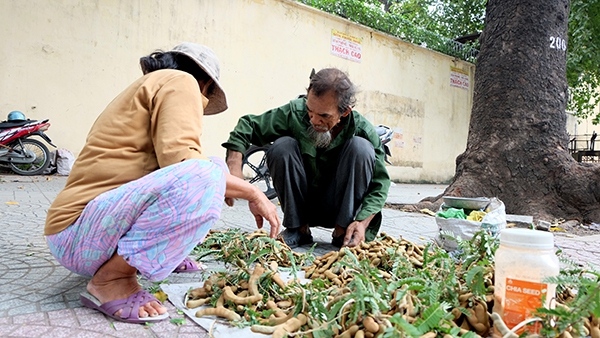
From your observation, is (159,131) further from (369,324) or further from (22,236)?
(22,236)

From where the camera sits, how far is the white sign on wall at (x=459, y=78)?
1299 cm

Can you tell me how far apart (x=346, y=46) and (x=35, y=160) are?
6.85m

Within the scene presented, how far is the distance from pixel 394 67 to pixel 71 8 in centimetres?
754

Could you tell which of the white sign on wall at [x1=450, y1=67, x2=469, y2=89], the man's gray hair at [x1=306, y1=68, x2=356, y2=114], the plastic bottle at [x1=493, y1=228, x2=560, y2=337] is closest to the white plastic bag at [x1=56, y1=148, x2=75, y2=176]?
the man's gray hair at [x1=306, y1=68, x2=356, y2=114]

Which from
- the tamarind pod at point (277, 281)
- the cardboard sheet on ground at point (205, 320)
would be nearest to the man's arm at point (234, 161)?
the cardboard sheet on ground at point (205, 320)

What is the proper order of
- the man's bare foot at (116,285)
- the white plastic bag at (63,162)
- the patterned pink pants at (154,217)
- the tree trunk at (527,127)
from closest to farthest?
the patterned pink pants at (154,217)
the man's bare foot at (116,285)
the tree trunk at (527,127)
the white plastic bag at (63,162)

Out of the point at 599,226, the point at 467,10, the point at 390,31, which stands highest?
the point at 467,10

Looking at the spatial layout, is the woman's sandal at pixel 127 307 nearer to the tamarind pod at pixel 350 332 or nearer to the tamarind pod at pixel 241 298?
the tamarind pod at pixel 241 298

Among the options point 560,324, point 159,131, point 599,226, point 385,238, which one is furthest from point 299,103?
point 599,226

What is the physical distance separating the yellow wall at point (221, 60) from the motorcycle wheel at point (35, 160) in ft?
0.92

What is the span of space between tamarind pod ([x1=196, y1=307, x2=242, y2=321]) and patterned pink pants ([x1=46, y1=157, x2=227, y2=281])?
202 millimetres

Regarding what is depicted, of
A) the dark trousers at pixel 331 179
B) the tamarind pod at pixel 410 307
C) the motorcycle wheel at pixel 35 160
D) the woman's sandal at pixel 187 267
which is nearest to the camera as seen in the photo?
the tamarind pod at pixel 410 307

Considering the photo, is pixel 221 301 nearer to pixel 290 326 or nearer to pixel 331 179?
pixel 290 326

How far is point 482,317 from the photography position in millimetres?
1360
